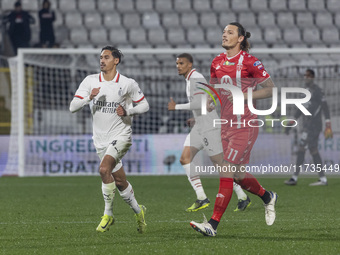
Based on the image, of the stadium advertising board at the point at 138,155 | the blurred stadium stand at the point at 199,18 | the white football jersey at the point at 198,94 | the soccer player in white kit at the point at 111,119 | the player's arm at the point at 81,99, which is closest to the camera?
the player's arm at the point at 81,99

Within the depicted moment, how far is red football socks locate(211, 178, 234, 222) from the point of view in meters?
6.55

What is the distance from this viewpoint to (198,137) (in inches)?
384

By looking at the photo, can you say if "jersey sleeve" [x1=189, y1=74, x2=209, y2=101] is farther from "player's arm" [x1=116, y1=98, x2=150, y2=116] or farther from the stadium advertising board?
the stadium advertising board

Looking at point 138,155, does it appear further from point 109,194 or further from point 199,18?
point 109,194

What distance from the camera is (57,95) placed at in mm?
17203

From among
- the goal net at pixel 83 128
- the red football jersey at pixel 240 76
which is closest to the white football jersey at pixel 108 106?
the red football jersey at pixel 240 76

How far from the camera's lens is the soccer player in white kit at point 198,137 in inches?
368

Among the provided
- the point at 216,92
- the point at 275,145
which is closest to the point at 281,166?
the point at 275,145

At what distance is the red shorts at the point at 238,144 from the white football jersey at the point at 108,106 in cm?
104

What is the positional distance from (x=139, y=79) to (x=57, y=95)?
2022 millimetres

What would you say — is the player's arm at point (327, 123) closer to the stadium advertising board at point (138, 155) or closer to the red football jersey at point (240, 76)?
the stadium advertising board at point (138, 155)

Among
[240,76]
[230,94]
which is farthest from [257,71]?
[230,94]

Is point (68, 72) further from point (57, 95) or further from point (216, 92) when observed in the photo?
point (216, 92)

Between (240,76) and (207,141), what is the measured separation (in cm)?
284
